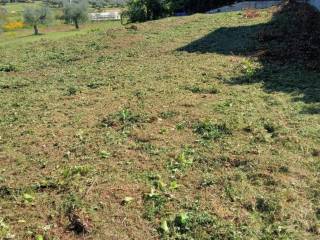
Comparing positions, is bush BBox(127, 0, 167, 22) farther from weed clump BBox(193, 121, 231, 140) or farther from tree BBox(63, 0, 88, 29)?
tree BBox(63, 0, 88, 29)

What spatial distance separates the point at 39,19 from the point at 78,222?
66193mm

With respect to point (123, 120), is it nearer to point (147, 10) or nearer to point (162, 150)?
point (162, 150)

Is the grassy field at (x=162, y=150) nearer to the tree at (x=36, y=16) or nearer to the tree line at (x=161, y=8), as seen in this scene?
the tree line at (x=161, y=8)

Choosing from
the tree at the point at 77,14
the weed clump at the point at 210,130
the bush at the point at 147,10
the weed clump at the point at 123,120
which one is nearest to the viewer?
the weed clump at the point at 210,130

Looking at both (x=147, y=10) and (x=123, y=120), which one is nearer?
(x=123, y=120)

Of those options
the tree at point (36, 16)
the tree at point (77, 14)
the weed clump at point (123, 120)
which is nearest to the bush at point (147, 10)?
the weed clump at point (123, 120)

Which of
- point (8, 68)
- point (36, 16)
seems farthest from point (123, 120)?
point (36, 16)

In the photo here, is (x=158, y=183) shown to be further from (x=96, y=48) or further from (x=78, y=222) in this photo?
(x=96, y=48)

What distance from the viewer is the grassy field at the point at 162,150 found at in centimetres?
591

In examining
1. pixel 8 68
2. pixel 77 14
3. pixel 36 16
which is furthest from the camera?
pixel 36 16

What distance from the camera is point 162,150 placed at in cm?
782

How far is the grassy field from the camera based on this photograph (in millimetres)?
5914

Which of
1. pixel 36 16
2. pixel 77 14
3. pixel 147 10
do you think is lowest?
pixel 36 16

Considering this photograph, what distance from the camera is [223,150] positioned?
7.61 meters
